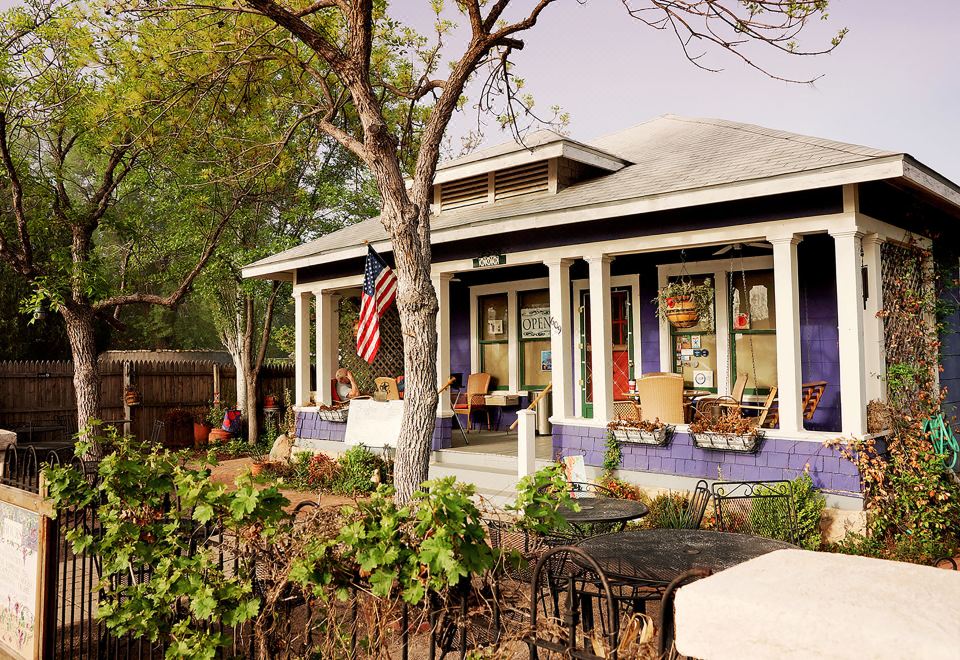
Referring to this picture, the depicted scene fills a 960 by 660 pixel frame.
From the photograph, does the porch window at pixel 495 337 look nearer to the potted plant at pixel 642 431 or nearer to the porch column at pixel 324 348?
the porch column at pixel 324 348

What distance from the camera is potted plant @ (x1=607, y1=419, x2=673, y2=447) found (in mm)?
8188

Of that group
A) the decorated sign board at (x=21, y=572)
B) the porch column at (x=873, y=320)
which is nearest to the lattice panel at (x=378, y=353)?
the porch column at (x=873, y=320)

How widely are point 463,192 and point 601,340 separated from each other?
4.23 m

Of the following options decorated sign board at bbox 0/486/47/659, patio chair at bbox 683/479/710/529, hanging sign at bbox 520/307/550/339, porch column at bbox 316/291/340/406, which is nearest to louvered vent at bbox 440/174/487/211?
hanging sign at bbox 520/307/550/339

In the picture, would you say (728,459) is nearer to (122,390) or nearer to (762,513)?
(762,513)

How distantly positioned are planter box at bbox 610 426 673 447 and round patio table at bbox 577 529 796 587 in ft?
11.8

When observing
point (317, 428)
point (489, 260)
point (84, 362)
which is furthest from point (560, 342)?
point (84, 362)

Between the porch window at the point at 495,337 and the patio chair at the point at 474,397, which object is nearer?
the patio chair at the point at 474,397

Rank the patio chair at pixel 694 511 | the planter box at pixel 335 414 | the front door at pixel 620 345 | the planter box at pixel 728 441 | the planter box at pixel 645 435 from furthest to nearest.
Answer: the planter box at pixel 335 414, the front door at pixel 620 345, the planter box at pixel 645 435, the planter box at pixel 728 441, the patio chair at pixel 694 511

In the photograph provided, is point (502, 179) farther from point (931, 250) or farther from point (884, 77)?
point (884, 77)

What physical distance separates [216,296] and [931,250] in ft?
48.5

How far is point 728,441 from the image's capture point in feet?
25.2

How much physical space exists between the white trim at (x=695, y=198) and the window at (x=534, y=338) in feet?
7.55

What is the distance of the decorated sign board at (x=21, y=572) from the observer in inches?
A: 163
